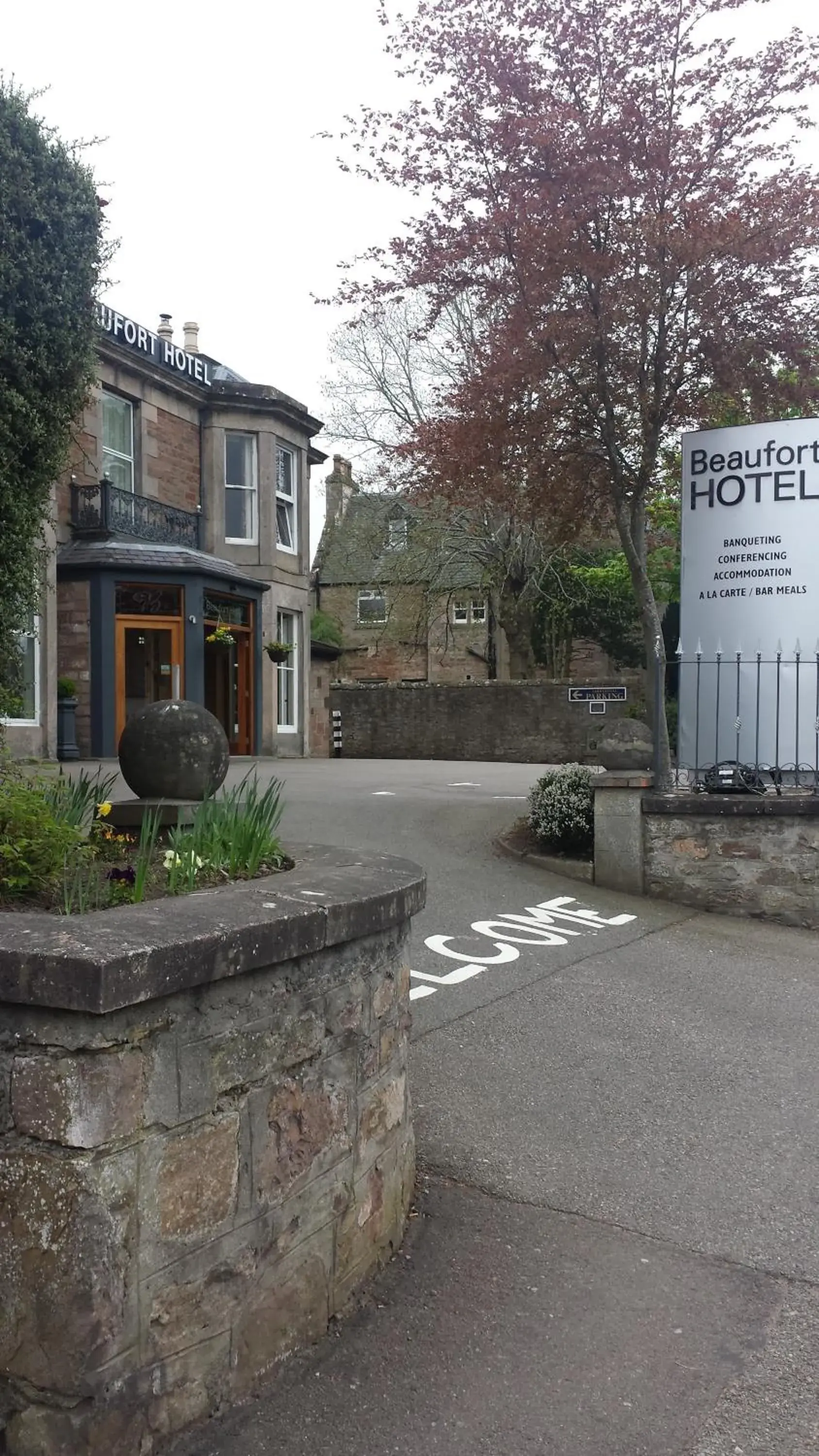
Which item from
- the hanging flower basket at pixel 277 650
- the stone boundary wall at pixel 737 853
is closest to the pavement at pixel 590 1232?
the stone boundary wall at pixel 737 853

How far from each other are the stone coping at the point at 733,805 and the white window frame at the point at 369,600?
32.6m

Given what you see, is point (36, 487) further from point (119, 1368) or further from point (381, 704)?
point (381, 704)

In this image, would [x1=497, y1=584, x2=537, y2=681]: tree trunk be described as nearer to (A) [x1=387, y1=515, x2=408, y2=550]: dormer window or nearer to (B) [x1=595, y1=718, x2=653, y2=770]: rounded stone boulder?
(A) [x1=387, y1=515, x2=408, y2=550]: dormer window

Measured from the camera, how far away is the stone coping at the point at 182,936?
2.34 metres

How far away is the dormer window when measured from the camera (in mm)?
32312

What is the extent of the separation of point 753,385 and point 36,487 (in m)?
7.90

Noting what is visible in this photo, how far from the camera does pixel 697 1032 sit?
19.5 feet

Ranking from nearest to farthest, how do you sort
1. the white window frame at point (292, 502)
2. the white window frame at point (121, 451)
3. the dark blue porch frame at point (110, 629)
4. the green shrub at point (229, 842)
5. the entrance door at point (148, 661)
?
the green shrub at point (229, 842) → the dark blue porch frame at point (110, 629) → the entrance door at point (148, 661) → the white window frame at point (121, 451) → the white window frame at point (292, 502)

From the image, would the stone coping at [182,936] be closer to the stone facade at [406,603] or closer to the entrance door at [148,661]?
the entrance door at [148,661]

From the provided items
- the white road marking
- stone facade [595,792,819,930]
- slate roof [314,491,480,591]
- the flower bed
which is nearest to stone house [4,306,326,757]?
slate roof [314,491,480,591]

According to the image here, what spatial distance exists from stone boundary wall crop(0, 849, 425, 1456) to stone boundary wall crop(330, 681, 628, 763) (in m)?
26.2

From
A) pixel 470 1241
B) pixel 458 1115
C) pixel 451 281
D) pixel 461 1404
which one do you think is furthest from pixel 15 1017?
pixel 451 281

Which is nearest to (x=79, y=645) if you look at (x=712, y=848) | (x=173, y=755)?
(x=712, y=848)

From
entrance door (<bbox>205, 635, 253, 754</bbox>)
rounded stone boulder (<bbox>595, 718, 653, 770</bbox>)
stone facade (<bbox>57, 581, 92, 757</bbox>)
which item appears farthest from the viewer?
entrance door (<bbox>205, 635, 253, 754</bbox>)
